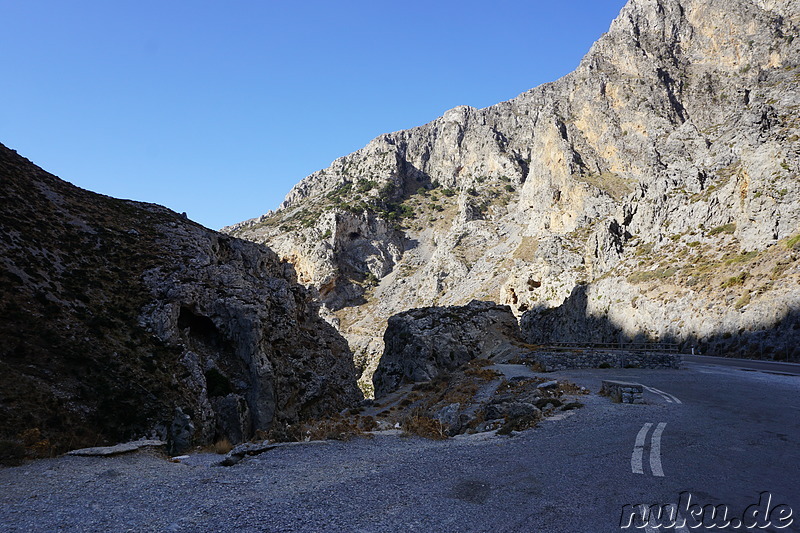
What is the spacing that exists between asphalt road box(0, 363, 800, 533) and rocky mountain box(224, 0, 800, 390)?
3020cm

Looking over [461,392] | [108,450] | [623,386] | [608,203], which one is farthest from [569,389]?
[608,203]

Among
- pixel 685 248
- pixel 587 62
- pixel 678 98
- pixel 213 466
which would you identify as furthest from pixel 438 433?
pixel 587 62

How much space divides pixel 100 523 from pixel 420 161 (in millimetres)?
181739

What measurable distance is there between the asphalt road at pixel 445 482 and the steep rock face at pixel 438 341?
25379mm

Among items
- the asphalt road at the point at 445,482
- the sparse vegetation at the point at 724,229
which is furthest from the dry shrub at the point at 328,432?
the sparse vegetation at the point at 724,229

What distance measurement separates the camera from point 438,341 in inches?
1496

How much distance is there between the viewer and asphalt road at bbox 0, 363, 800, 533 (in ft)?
19.6

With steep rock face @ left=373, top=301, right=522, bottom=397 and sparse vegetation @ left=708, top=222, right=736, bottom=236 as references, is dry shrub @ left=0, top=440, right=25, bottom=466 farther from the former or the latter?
sparse vegetation @ left=708, top=222, right=736, bottom=236

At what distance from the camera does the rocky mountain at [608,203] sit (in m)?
43.4

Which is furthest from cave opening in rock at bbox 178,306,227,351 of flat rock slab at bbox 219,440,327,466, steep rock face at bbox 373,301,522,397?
flat rock slab at bbox 219,440,327,466

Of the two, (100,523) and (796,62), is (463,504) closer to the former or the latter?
(100,523)

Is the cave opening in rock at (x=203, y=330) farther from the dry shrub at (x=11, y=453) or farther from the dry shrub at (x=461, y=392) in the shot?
the dry shrub at (x=11, y=453)

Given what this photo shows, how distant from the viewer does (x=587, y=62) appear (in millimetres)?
110375

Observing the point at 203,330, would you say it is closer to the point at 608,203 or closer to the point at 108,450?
the point at 108,450
